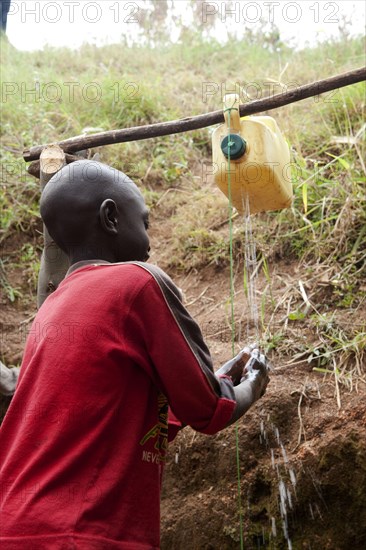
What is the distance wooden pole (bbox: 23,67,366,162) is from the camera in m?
2.92

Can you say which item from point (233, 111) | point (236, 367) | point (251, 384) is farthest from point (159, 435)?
point (233, 111)

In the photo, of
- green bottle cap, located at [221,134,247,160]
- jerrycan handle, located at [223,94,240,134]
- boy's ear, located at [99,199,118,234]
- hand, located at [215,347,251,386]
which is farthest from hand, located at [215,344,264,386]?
jerrycan handle, located at [223,94,240,134]

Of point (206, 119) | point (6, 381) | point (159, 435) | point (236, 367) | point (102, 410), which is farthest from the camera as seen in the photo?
point (6, 381)

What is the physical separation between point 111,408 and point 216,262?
2.64m

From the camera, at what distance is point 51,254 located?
310cm

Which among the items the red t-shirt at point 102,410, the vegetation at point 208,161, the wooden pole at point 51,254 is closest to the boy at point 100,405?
the red t-shirt at point 102,410

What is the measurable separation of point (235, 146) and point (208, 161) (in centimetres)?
275

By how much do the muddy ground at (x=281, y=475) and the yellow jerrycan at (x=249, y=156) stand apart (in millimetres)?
978

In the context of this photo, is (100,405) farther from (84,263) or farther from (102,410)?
(84,263)

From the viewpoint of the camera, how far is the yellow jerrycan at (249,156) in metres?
2.83

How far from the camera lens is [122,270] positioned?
2.08 m

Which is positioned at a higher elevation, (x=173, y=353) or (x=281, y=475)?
(x=173, y=353)

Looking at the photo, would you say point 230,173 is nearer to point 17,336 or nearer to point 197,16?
point 17,336

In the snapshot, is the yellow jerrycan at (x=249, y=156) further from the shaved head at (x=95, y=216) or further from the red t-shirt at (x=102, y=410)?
the red t-shirt at (x=102, y=410)
